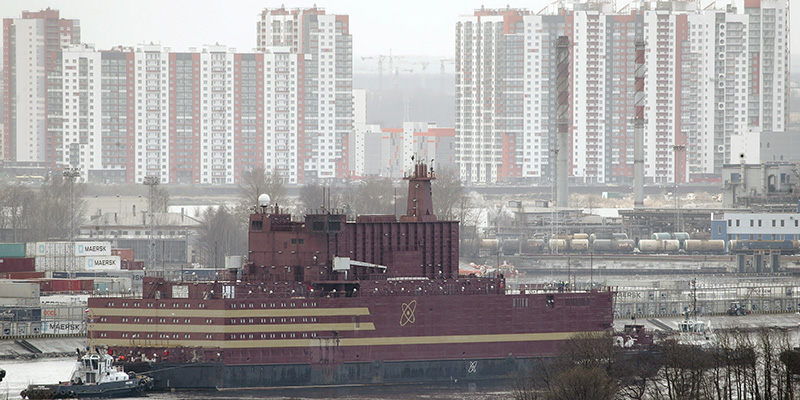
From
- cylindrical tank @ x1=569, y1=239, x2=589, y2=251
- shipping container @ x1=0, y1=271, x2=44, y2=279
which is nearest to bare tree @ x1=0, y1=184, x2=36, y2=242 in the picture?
shipping container @ x1=0, y1=271, x2=44, y2=279

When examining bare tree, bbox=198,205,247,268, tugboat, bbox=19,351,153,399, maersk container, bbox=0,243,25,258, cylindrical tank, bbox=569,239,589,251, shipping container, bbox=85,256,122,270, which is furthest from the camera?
cylindrical tank, bbox=569,239,589,251

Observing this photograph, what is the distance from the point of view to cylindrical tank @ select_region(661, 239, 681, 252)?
5349 inches

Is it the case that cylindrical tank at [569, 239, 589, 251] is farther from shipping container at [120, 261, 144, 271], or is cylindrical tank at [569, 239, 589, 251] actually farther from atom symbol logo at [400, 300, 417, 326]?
atom symbol logo at [400, 300, 417, 326]

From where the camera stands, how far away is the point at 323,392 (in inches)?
2589

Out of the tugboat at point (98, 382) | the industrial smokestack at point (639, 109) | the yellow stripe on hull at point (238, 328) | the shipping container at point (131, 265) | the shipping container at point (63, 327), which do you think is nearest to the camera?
A: the tugboat at point (98, 382)

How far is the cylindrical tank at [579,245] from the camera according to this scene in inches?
5418

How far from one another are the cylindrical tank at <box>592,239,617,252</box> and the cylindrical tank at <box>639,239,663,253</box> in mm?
2406

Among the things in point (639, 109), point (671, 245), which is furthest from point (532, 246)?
point (639, 109)

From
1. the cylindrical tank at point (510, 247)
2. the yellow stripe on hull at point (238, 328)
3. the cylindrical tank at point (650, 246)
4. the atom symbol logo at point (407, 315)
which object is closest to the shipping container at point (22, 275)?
the yellow stripe on hull at point (238, 328)

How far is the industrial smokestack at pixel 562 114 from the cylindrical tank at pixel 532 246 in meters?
19.9

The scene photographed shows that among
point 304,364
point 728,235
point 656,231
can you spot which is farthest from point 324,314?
point 656,231

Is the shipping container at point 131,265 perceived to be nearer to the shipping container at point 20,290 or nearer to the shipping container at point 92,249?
the shipping container at point 92,249

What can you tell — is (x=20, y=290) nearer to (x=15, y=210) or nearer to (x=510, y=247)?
(x=15, y=210)

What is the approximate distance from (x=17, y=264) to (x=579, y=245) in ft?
Result: 184
